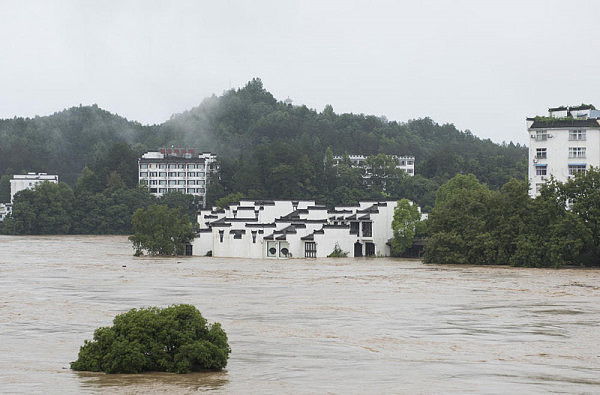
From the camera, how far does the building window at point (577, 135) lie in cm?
7306

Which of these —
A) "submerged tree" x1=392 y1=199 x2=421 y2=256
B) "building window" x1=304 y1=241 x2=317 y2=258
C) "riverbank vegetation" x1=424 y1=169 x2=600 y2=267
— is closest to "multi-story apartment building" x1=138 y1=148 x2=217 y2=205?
"submerged tree" x1=392 y1=199 x2=421 y2=256

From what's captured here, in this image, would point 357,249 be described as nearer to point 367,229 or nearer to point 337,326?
point 367,229

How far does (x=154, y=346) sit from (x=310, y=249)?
2134 inches

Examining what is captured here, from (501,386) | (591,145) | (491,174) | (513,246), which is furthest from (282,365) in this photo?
(491,174)

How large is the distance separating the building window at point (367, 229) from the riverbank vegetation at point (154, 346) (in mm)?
56830

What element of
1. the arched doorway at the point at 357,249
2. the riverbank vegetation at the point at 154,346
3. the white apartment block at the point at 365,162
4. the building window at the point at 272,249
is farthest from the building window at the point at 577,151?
the white apartment block at the point at 365,162

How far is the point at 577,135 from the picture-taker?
240 feet

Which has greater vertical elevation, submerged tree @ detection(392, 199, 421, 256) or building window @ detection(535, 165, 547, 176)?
building window @ detection(535, 165, 547, 176)

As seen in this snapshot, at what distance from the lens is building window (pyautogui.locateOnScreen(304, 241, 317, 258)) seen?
75.1 meters

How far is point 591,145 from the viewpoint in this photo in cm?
7294

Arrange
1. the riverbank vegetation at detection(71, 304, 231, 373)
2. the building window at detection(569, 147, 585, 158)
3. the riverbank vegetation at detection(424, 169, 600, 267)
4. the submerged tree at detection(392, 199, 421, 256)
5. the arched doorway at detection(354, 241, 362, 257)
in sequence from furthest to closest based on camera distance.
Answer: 1. the arched doorway at detection(354, 241, 362, 257)
2. the submerged tree at detection(392, 199, 421, 256)
3. the building window at detection(569, 147, 585, 158)
4. the riverbank vegetation at detection(424, 169, 600, 267)
5. the riverbank vegetation at detection(71, 304, 231, 373)

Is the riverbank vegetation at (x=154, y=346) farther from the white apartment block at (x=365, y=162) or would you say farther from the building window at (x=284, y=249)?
the white apartment block at (x=365, y=162)

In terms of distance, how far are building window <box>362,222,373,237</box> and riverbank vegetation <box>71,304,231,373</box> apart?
5683 centimetres

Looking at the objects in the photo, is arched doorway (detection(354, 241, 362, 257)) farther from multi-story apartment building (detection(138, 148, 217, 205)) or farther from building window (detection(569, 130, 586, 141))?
multi-story apartment building (detection(138, 148, 217, 205))
